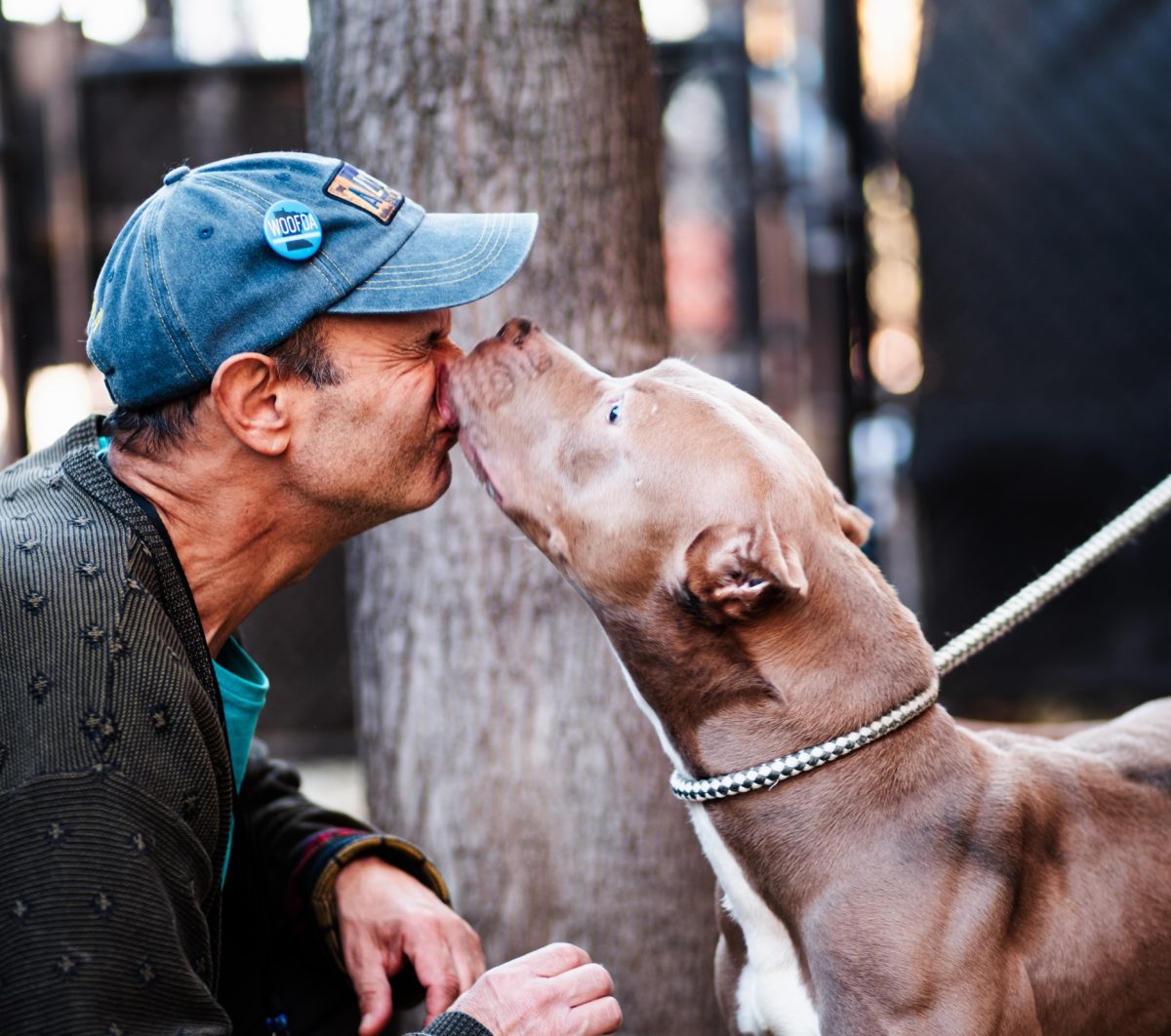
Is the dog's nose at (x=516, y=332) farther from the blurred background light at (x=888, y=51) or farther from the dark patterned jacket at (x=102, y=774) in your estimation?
the blurred background light at (x=888, y=51)

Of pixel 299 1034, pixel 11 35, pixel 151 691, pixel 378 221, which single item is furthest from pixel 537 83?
pixel 11 35

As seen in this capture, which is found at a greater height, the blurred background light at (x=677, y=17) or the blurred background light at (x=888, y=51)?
the blurred background light at (x=677, y=17)

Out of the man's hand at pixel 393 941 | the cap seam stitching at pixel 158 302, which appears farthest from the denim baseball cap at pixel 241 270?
the man's hand at pixel 393 941

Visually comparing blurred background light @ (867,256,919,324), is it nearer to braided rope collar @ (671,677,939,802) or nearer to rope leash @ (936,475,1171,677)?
rope leash @ (936,475,1171,677)

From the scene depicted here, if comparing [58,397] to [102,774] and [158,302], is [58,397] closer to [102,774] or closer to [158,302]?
[158,302]

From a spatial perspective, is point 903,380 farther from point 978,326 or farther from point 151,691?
point 151,691

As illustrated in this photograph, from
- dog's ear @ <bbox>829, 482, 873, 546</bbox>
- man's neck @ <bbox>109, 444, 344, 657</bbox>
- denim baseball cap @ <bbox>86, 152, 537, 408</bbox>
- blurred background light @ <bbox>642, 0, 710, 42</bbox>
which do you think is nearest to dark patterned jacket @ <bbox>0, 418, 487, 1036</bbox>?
man's neck @ <bbox>109, 444, 344, 657</bbox>

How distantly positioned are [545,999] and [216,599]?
0.90m

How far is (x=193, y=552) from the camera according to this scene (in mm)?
2293

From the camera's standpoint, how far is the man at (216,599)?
5.95 feet

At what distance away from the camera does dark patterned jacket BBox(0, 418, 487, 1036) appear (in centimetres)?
176

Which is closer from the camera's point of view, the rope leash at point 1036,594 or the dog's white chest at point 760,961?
the dog's white chest at point 760,961

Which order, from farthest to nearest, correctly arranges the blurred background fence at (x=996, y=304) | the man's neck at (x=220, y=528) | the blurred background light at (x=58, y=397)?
the blurred background light at (x=58, y=397)
the blurred background fence at (x=996, y=304)
the man's neck at (x=220, y=528)

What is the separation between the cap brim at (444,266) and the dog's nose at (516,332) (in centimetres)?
19
